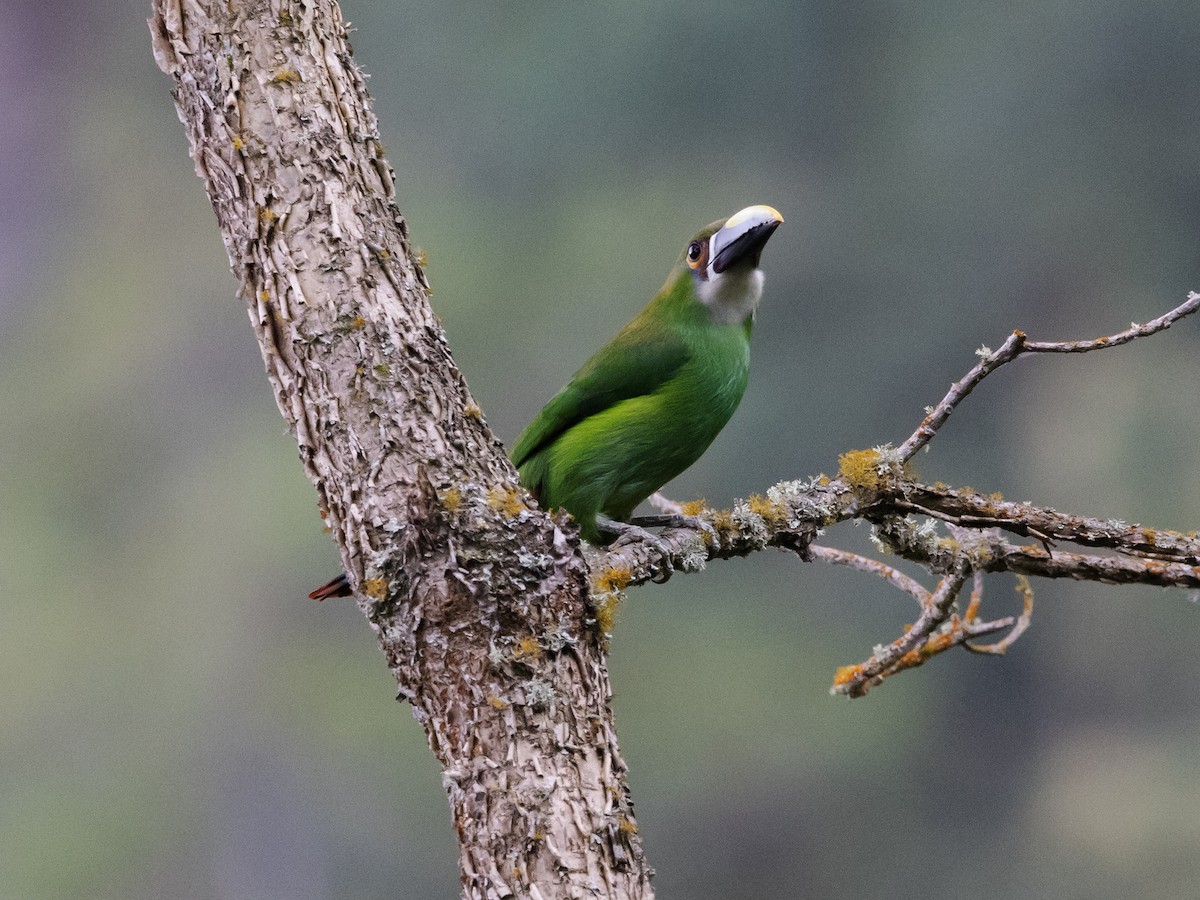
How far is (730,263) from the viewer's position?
2.73 meters

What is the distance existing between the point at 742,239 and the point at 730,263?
2.4 inches

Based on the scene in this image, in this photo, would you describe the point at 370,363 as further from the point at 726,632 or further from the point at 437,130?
the point at 437,130

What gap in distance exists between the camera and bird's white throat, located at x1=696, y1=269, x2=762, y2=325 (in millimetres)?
2768

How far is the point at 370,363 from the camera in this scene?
1552 millimetres

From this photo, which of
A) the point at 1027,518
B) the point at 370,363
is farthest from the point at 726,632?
the point at 370,363

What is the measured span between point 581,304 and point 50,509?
2.78 meters

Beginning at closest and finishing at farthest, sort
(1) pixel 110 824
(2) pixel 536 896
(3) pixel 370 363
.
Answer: (2) pixel 536 896 < (3) pixel 370 363 < (1) pixel 110 824

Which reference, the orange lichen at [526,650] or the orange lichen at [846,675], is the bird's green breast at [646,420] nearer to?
the orange lichen at [846,675]

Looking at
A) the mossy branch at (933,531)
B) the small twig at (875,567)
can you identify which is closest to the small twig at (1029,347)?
the mossy branch at (933,531)

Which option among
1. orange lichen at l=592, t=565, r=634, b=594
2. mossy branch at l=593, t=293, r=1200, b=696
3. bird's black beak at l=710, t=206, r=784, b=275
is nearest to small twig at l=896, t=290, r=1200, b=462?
mossy branch at l=593, t=293, r=1200, b=696

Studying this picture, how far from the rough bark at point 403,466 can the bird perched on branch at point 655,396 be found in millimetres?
971

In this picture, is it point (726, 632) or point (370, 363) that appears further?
point (726, 632)

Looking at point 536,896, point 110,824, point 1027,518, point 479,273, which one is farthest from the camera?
point 479,273

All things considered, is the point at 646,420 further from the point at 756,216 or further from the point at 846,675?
the point at 846,675
